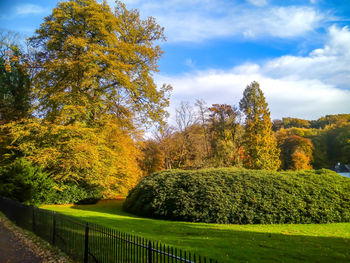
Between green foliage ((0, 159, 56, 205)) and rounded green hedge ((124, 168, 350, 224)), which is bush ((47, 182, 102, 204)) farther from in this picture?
rounded green hedge ((124, 168, 350, 224))

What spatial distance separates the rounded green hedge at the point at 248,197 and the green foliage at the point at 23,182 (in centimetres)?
729

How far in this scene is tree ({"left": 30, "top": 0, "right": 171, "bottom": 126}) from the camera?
61.3ft

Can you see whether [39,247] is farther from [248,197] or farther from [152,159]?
[152,159]

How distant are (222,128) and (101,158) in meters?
24.3

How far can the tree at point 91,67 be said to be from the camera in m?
18.7

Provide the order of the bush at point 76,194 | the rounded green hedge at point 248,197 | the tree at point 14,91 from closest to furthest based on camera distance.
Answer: the rounded green hedge at point 248,197 → the bush at point 76,194 → the tree at point 14,91

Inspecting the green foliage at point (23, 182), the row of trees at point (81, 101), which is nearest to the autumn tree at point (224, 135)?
the row of trees at point (81, 101)

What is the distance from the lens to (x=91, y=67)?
61.5 feet

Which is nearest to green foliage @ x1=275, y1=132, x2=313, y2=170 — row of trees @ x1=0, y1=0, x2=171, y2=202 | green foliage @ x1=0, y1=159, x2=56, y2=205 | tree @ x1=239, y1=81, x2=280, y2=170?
tree @ x1=239, y1=81, x2=280, y2=170

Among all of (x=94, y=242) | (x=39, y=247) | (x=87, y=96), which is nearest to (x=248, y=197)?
(x=94, y=242)

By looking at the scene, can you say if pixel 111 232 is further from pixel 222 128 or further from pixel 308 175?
pixel 222 128

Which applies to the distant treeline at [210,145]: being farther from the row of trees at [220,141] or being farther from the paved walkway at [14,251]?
the paved walkway at [14,251]

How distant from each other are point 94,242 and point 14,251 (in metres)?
3.99

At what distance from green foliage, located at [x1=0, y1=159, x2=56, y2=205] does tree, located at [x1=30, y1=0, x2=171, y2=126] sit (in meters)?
4.06
